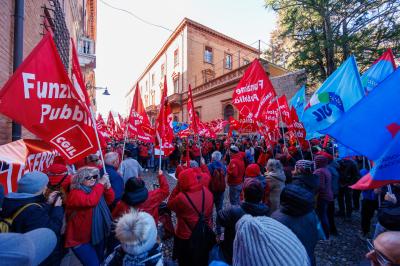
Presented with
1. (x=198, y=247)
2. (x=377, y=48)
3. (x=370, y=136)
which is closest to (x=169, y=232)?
(x=198, y=247)

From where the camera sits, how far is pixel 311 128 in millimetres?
4824

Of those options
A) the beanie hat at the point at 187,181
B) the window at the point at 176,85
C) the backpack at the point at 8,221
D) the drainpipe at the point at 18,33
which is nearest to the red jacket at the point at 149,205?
the beanie hat at the point at 187,181

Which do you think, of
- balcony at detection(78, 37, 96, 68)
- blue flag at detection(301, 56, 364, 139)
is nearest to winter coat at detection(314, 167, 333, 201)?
blue flag at detection(301, 56, 364, 139)

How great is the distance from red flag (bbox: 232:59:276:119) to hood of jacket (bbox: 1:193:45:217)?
489 cm

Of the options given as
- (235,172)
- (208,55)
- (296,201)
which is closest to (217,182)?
(235,172)

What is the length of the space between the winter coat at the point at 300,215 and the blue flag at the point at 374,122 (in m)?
0.86

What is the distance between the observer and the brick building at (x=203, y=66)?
2462 cm

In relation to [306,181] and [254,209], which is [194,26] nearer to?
[306,181]

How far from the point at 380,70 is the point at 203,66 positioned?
2950 cm

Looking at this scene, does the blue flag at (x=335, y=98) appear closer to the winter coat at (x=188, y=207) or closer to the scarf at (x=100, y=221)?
the winter coat at (x=188, y=207)

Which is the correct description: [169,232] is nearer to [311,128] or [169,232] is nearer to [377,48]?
[311,128]

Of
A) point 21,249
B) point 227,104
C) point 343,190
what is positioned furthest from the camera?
point 227,104

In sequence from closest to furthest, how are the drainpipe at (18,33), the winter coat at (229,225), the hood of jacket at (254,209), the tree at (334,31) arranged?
the winter coat at (229,225)
the hood of jacket at (254,209)
the drainpipe at (18,33)
the tree at (334,31)

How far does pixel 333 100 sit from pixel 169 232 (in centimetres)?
366
